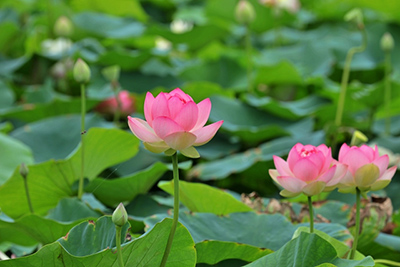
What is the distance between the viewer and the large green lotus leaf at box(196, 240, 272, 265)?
710 mm

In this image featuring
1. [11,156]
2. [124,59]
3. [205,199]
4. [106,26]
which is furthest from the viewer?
[106,26]

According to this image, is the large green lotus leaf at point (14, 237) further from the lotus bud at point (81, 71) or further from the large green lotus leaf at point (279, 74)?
the large green lotus leaf at point (279, 74)

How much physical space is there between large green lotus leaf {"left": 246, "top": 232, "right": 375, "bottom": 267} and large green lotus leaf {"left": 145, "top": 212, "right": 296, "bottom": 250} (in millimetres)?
150

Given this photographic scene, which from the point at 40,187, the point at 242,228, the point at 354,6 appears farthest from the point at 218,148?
the point at 354,6

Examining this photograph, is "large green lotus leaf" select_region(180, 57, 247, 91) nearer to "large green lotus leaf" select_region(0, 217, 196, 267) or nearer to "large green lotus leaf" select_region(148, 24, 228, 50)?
"large green lotus leaf" select_region(148, 24, 228, 50)

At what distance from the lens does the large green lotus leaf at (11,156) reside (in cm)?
115

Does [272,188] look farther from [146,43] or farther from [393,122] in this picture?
[146,43]

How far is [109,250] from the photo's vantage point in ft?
1.97

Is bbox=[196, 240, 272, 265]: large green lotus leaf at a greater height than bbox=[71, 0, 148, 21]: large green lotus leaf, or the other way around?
bbox=[196, 240, 272, 265]: large green lotus leaf

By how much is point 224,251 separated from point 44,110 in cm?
84

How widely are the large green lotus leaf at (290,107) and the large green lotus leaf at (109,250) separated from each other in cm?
82

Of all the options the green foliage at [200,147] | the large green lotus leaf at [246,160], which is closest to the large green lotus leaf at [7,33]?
the green foliage at [200,147]

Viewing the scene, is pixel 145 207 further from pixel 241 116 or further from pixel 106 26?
pixel 106 26

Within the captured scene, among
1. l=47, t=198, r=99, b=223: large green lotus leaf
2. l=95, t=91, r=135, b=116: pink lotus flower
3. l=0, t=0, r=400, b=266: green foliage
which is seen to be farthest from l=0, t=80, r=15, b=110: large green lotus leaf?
l=47, t=198, r=99, b=223: large green lotus leaf
